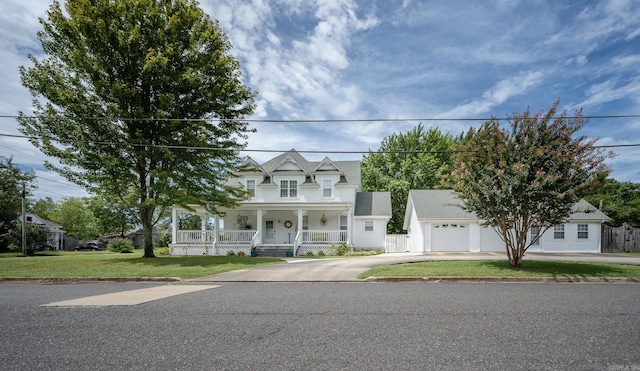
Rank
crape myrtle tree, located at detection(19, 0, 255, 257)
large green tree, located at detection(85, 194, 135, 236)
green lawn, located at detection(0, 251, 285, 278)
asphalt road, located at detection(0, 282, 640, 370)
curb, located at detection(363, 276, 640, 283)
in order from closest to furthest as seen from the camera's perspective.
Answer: asphalt road, located at detection(0, 282, 640, 370), curb, located at detection(363, 276, 640, 283), green lawn, located at detection(0, 251, 285, 278), crape myrtle tree, located at detection(19, 0, 255, 257), large green tree, located at detection(85, 194, 135, 236)

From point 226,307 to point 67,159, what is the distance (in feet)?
49.9

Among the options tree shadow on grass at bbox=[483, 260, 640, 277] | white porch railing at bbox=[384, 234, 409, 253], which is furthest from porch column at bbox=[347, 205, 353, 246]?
tree shadow on grass at bbox=[483, 260, 640, 277]

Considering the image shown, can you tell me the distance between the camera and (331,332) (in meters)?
5.57

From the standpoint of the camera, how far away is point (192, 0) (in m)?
19.2

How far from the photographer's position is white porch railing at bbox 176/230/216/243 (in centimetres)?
2585

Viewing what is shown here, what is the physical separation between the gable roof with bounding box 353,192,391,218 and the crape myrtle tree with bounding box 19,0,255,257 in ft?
42.5

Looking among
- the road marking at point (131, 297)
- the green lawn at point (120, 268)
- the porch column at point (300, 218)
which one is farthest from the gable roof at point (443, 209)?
the road marking at point (131, 297)

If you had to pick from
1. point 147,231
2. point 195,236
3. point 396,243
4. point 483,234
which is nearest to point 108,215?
point 195,236

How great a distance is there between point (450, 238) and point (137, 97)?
21894mm

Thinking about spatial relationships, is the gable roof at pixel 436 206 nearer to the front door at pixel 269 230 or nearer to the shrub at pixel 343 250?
the shrub at pixel 343 250

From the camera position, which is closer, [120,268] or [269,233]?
[120,268]

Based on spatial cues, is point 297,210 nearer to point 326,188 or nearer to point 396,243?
point 326,188

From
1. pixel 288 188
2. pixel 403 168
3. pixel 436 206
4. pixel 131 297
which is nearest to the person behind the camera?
pixel 131 297

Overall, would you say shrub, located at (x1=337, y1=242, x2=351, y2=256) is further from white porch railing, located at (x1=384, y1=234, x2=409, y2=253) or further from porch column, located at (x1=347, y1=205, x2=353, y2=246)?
white porch railing, located at (x1=384, y1=234, x2=409, y2=253)
